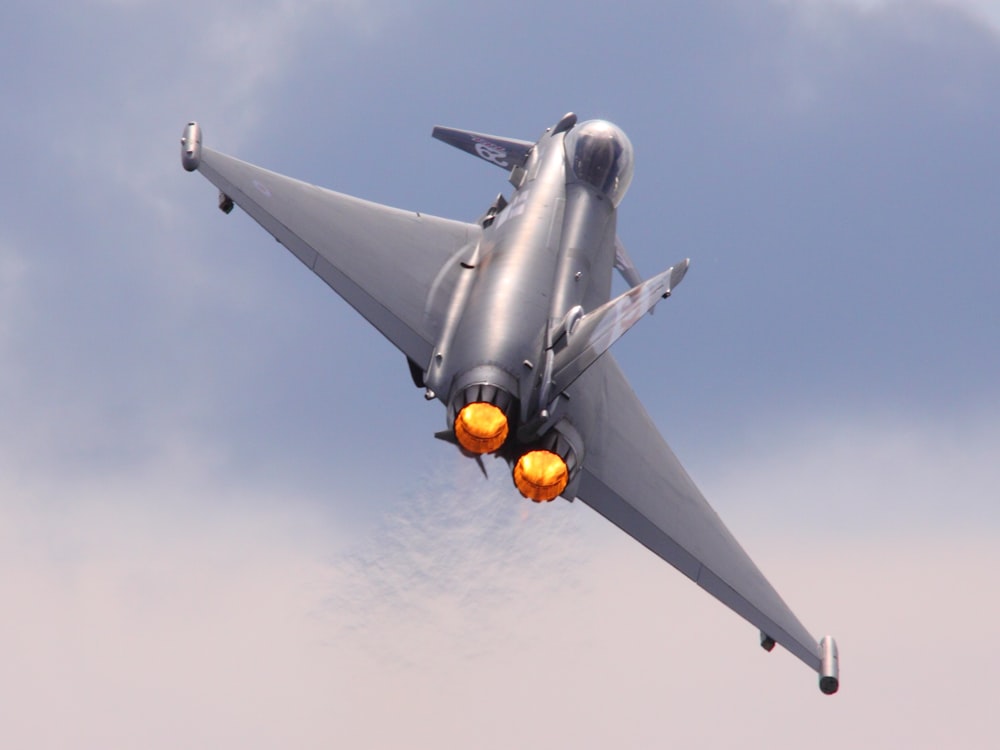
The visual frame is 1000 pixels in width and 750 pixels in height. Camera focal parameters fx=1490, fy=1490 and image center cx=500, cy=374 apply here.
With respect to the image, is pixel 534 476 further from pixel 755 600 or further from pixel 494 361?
pixel 755 600

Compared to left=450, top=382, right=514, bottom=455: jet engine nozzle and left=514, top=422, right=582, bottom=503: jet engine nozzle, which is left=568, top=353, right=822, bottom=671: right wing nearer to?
left=514, top=422, right=582, bottom=503: jet engine nozzle

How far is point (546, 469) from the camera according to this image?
83.0ft

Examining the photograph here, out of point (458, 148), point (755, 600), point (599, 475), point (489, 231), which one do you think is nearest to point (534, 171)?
point (489, 231)

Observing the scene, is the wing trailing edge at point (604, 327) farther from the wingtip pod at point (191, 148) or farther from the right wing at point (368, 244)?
the wingtip pod at point (191, 148)

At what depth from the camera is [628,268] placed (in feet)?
121

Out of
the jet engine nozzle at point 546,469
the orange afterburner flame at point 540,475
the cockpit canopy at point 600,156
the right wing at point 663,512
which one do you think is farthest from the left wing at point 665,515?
the cockpit canopy at point 600,156

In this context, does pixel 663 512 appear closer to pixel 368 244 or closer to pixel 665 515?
pixel 665 515

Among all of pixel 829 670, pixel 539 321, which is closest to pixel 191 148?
pixel 539 321

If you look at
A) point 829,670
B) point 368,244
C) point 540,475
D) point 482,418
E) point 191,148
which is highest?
point 191,148

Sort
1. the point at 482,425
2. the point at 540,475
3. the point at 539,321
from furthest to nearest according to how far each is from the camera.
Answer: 1. the point at 539,321
2. the point at 540,475
3. the point at 482,425

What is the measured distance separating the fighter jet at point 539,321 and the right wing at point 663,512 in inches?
1.1

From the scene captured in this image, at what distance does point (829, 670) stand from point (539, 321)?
8631 mm

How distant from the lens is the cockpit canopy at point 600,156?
1308 inches

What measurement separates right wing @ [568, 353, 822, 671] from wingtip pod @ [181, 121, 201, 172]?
1010cm
